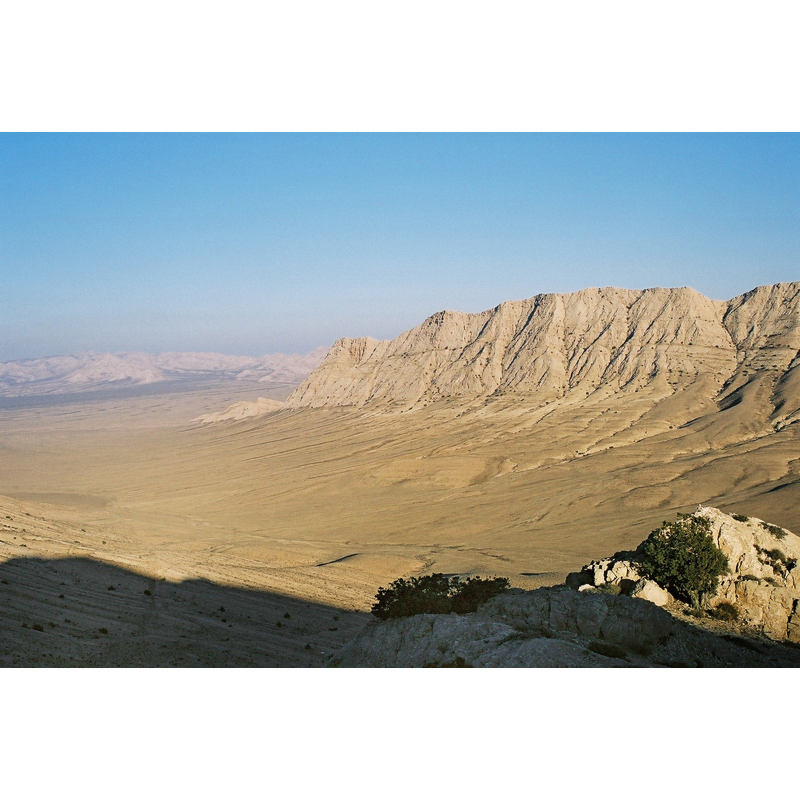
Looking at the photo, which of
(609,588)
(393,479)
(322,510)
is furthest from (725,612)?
(393,479)

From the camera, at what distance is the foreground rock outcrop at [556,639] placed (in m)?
Answer: 10.9

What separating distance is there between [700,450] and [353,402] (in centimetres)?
6109

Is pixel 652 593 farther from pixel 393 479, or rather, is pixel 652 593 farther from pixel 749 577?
pixel 393 479

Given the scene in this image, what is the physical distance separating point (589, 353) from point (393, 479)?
47.6 meters

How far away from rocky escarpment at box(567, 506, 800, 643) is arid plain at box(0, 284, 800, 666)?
28.1ft

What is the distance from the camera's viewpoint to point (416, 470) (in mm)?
59156

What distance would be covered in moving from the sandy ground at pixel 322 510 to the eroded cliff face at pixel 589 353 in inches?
230

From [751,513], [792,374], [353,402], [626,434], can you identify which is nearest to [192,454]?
[353,402]

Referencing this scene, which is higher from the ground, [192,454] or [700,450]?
[700,450]

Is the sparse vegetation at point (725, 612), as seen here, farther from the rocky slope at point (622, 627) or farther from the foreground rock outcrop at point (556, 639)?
the foreground rock outcrop at point (556, 639)

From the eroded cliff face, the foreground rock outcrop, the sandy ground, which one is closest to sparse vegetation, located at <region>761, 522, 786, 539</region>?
the foreground rock outcrop

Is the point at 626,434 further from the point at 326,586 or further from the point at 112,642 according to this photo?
the point at 112,642

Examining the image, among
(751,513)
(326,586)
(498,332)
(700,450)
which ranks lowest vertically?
(326,586)

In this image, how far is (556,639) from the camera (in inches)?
425
